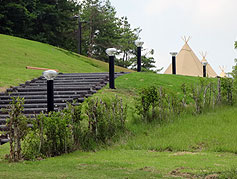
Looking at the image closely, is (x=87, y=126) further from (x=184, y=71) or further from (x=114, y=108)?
(x=184, y=71)

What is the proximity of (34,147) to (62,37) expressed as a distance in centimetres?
3037

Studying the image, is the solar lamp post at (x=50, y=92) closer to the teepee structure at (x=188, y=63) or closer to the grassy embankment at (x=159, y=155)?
the grassy embankment at (x=159, y=155)

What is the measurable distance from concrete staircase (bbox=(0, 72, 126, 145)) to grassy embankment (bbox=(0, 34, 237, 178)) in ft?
9.03

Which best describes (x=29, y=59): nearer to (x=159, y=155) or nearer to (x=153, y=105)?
(x=153, y=105)

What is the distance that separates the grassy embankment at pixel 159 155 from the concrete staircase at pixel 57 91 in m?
2.75

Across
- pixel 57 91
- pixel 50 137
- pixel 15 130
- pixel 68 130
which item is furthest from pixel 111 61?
pixel 15 130

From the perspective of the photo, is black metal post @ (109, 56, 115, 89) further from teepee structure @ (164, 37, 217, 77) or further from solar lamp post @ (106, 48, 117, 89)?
teepee structure @ (164, 37, 217, 77)

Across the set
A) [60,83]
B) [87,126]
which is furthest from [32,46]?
[87,126]

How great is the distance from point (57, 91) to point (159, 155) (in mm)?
6404

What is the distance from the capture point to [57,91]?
12242 millimetres

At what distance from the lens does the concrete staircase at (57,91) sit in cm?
1072

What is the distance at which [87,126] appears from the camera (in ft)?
26.9

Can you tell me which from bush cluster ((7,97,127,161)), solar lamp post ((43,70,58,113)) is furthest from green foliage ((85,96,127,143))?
solar lamp post ((43,70,58,113))

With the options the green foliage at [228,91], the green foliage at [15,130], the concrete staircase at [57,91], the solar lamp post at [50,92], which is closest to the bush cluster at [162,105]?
the green foliage at [228,91]
